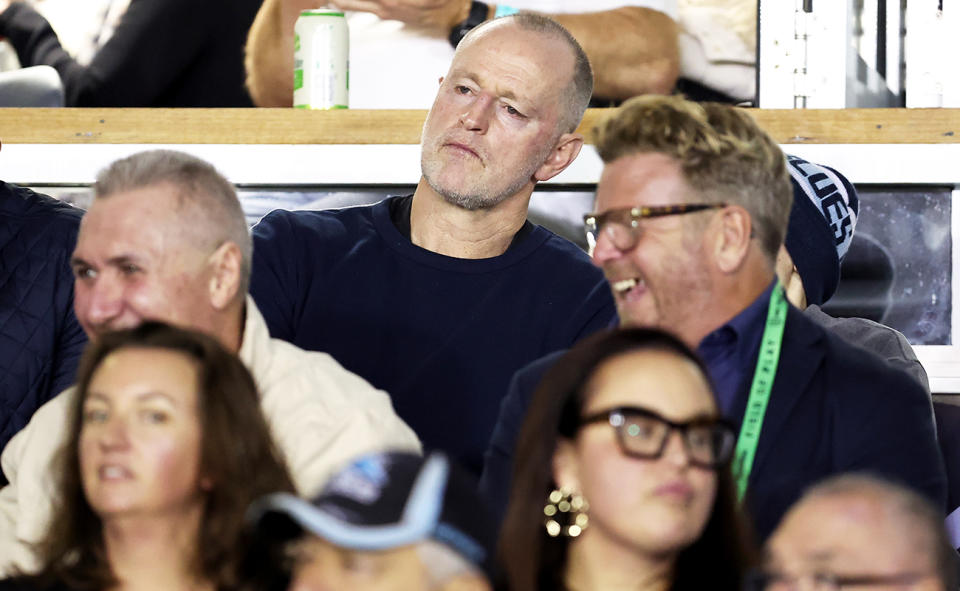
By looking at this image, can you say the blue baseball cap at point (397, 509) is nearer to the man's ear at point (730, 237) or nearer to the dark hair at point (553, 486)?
the dark hair at point (553, 486)

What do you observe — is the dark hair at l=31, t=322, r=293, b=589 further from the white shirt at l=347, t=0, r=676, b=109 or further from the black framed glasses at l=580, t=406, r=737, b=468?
the white shirt at l=347, t=0, r=676, b=109

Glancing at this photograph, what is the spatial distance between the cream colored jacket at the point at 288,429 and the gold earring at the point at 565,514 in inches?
11.3

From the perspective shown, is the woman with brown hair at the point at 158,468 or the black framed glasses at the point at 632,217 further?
the black framed glasses at the point at 632,217

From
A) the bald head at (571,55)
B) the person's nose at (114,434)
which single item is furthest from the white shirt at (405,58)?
the person's nose at (114,434)

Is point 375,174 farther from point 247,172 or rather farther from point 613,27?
point 613,27

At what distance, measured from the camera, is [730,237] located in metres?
1.86

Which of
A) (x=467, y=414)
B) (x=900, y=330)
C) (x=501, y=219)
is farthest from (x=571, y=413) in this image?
(x=900, y=330)

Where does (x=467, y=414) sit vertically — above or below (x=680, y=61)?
below

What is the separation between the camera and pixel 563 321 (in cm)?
226

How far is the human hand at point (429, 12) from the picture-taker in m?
2.93

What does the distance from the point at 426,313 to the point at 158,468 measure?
3.03ft

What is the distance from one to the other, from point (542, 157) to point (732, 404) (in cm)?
71

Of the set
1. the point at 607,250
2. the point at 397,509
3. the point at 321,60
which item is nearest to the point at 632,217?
the point at 607,250

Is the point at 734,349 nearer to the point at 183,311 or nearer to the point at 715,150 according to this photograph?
the point at 715,150
